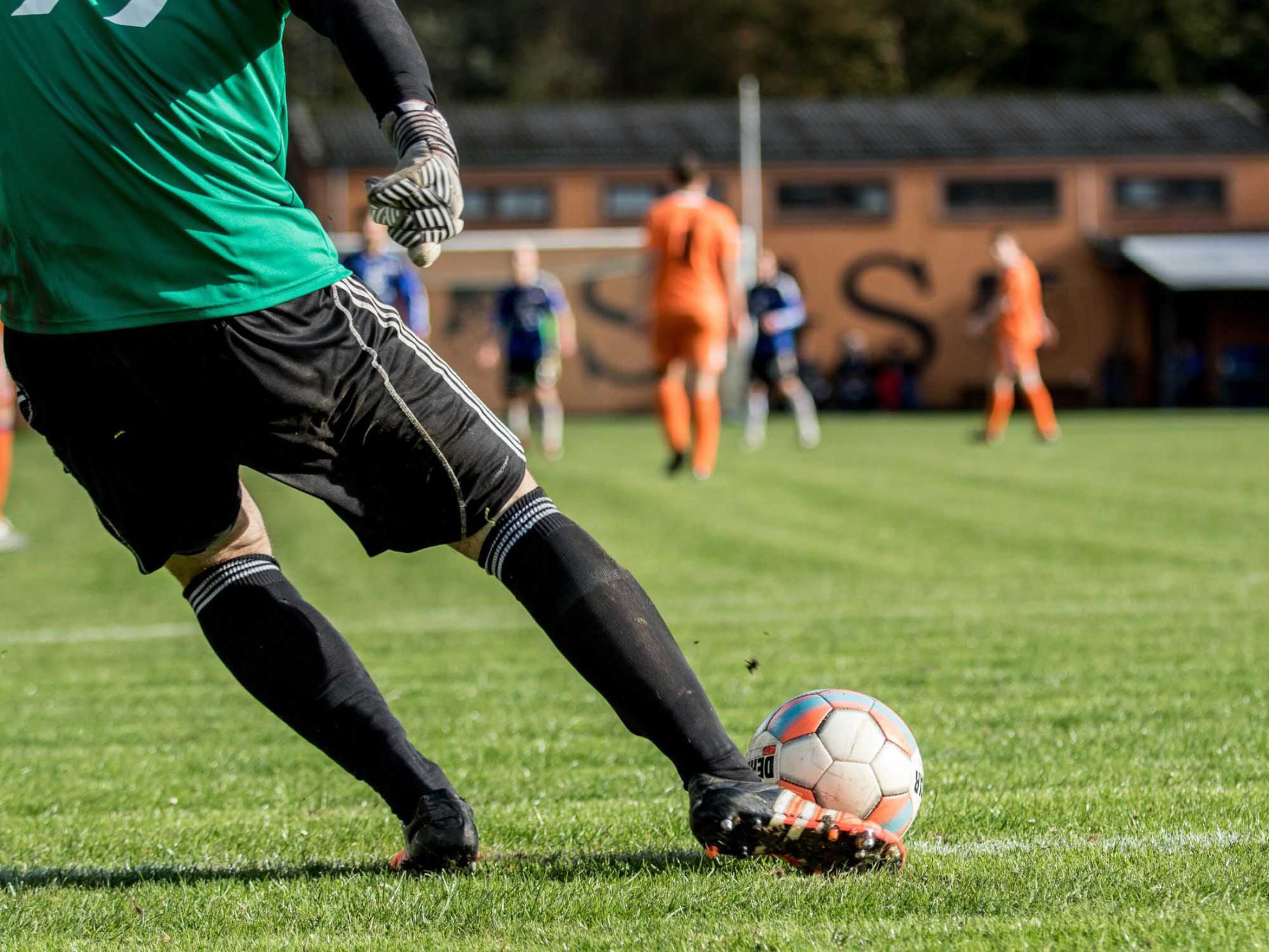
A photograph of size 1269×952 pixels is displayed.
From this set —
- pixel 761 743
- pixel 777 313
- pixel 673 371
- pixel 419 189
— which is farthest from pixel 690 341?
pixel 419 189

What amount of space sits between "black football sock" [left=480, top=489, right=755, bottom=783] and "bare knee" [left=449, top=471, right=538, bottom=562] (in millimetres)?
11

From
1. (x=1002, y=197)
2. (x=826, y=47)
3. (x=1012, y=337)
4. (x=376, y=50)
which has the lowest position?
(x=1012, y=337)

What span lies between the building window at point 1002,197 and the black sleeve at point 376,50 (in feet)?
125

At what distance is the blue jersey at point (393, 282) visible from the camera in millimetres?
14820

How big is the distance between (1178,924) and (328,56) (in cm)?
4949

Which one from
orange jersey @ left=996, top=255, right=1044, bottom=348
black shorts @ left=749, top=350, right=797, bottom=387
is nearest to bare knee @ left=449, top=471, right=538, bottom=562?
orange jersey @ left=996, top=255, right=1044, bottom=348

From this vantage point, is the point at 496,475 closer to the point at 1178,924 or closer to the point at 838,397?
the point at 1178,924

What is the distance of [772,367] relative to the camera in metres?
19.3

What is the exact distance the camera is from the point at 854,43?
156 feet

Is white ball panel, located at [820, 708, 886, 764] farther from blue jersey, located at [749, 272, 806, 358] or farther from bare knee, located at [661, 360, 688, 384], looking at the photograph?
blue jersey, located at [749, 272, 806, 358]

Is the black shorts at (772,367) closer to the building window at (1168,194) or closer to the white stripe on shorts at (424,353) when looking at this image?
the white stripe on shorts at (424,353)

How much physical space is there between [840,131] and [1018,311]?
23597mm

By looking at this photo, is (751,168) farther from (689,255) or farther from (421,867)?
(421,867)

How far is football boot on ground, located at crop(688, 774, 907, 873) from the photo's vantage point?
2557 millimetres
